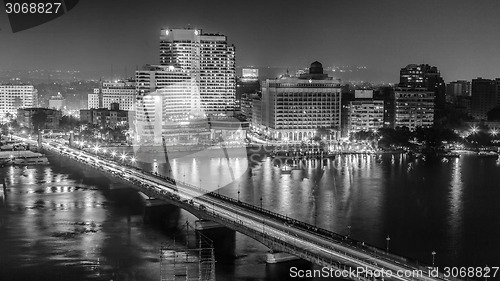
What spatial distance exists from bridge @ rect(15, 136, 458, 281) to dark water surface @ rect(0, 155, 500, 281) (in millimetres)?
185

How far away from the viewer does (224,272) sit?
16.2ft

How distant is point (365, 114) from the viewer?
49.9ft

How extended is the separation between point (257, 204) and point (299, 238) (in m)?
2.37

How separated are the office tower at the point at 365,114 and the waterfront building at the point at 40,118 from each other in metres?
7.31

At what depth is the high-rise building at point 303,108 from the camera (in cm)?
1448

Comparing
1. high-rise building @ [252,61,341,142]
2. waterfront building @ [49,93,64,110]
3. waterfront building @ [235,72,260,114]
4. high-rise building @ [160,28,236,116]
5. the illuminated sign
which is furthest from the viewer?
the illuminated sign

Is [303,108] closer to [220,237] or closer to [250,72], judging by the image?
[220,237]

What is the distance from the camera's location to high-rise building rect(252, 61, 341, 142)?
14484 mm

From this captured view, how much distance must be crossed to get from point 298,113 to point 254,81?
A: 8.91m

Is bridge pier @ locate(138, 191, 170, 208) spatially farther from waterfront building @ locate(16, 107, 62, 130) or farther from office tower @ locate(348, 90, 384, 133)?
waterfront building @ locate(16, 107, 62, 130)

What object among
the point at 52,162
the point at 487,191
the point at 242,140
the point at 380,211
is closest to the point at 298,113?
the point at 242,140

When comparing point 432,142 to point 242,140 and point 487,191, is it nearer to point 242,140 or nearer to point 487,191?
point 242,140

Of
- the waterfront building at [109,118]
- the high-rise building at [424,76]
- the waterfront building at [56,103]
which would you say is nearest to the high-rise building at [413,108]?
the high-rise building at [424,76]

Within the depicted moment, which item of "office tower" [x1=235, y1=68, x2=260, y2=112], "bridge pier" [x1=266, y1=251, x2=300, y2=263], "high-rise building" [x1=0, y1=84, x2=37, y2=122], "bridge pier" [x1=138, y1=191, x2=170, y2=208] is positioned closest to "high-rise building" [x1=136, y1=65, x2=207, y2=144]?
"office tower" [x1=235, y1=68, x2=260, y2=112]
